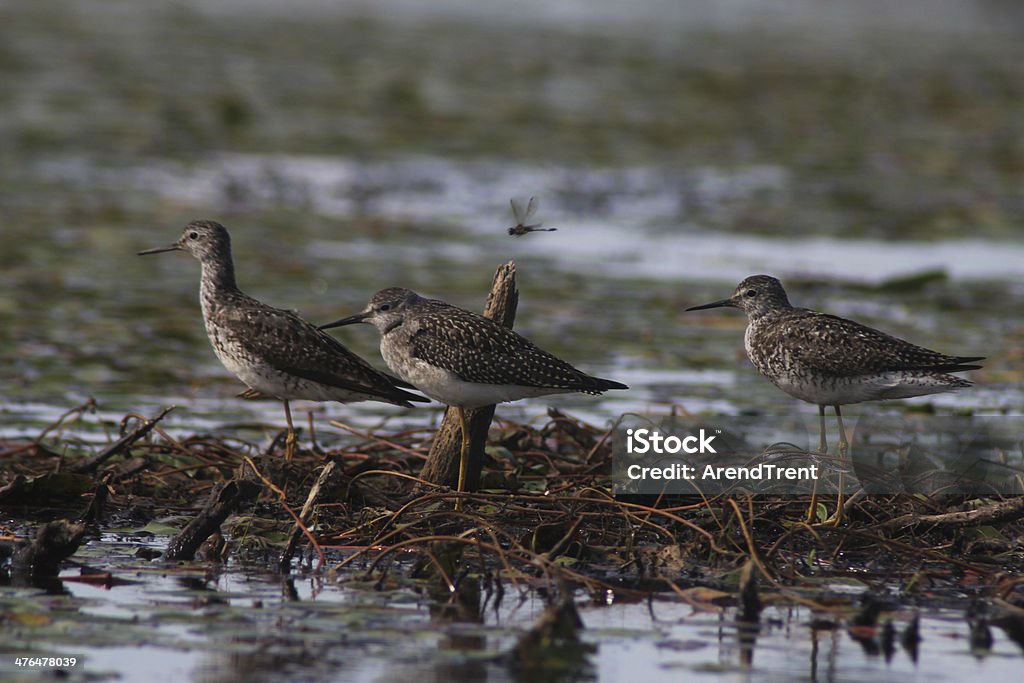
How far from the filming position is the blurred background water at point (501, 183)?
12.6 meters

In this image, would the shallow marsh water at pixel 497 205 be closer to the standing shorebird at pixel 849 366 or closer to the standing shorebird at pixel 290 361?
the standing shorebird at pixel 290 361

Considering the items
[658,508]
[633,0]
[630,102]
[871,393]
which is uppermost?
[633,0]

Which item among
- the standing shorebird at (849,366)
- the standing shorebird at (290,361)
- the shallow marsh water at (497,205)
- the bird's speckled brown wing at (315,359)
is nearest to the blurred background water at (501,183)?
the shallow marsh water at (497,205)

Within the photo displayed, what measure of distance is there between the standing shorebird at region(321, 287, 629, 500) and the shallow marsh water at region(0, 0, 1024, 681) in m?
→ 1.56

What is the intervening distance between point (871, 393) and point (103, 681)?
172 inches

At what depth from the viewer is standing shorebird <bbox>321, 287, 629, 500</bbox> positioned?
7.93 metres

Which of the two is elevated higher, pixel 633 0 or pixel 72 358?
pixel 633 0

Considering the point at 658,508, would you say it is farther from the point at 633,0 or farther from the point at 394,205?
the point at 633,0

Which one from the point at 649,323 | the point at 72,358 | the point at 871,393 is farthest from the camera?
the point at 649,323

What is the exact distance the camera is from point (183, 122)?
23.2 metres

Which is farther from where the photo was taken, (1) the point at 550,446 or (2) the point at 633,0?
(2) the point at 633,0

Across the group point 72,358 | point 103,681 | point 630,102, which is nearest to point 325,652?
point 103,681

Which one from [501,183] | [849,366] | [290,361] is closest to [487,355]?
[290,361]

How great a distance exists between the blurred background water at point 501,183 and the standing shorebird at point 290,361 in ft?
4.60
